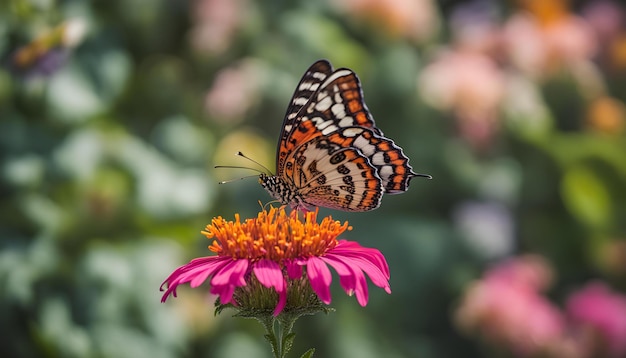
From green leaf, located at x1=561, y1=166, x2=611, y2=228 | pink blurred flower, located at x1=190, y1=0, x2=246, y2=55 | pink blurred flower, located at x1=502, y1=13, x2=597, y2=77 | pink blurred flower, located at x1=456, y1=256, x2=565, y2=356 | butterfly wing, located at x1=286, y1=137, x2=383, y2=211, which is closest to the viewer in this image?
butterfly wing, located at x1=286, y1=137, x2=383, y2=211

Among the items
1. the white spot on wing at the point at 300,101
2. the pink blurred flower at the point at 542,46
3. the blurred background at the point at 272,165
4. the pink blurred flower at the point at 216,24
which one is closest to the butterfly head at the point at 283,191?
the white spot on wing at the point at 300,101

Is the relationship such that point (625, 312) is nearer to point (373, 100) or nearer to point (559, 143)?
point (559, 143)

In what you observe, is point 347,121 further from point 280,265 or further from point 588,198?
point 588,198

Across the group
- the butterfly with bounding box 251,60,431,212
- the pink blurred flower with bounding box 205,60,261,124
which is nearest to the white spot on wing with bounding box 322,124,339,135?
the butterfly with bounding box 251,60,431,212

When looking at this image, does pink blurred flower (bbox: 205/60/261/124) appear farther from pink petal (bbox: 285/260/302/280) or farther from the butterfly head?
pink petal (bbox: 285/260/302/280)

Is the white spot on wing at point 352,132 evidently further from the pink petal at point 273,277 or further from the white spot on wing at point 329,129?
the pink petal at point 273,277

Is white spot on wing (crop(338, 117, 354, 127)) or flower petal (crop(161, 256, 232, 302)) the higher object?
white spot on wing (crop(338, 117, 354, 127))
